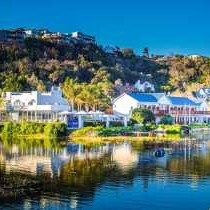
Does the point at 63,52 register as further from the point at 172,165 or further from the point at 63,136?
the point at 172,165

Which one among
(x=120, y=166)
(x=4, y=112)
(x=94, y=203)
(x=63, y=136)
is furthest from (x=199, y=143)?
(x=94, y=203)

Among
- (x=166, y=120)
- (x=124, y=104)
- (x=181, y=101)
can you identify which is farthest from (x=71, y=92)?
(x=181, y=101)

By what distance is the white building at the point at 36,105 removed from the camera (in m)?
94.1

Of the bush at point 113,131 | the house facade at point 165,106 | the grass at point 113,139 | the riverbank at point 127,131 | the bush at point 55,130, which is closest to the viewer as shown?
the grass at point 113,139

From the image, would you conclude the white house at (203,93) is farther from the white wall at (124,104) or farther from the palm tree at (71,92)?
the palm tree at (71,92)

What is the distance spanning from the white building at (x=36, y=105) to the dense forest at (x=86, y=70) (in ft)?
26.1

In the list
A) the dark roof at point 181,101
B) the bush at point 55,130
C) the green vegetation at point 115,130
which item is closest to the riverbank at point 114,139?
the green vegetation at point 115,130

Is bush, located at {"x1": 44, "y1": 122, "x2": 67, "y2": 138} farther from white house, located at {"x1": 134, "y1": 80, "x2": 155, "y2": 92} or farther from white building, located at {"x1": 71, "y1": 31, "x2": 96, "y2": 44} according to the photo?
white building, located at {"x1": 71, "y1": 31, "x2": 96, "y2": 44}

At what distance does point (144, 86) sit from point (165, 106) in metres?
42.0

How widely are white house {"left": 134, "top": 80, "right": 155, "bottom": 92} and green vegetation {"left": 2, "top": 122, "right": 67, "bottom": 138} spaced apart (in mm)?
71549

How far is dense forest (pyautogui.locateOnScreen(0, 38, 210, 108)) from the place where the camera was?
4481 inches

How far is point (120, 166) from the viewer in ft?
161

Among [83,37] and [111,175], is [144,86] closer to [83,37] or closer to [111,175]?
[83,37]

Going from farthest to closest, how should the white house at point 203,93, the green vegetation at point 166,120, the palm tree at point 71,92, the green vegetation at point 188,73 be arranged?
1. the green vegetation at point 188,73
2. the white house at point 203,93
3. the green vegetation at point 166,120
4. the palm tree at point 71,92
